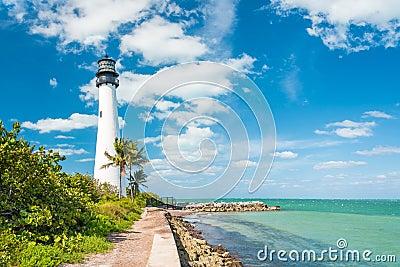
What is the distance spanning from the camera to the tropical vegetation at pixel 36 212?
771 cm

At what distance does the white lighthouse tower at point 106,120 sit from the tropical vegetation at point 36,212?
56.0ft

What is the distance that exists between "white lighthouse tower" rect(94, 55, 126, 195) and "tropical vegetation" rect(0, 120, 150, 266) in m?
17.1

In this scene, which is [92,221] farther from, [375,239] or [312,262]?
[375,239]

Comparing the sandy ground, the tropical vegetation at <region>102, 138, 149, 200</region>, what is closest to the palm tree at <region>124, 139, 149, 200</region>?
the tropical vegetation at <region>102, 138, 149, 200</region>

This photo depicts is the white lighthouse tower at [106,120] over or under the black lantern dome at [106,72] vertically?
under

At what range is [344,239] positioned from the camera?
22.0 m

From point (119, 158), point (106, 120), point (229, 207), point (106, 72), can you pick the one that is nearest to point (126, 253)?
point (119, 158)

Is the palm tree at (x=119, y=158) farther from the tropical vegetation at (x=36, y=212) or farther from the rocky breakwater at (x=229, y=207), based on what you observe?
the rocky breakwater at (x=229, y=207)

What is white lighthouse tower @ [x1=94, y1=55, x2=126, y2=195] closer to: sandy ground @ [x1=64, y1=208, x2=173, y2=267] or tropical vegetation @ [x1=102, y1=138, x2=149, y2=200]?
tropical vegetation @ [x1=102, y1=138, x2=149, y2=200]

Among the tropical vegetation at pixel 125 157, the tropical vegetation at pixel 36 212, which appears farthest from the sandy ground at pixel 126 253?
the tropical vegetation at pixel 125 157

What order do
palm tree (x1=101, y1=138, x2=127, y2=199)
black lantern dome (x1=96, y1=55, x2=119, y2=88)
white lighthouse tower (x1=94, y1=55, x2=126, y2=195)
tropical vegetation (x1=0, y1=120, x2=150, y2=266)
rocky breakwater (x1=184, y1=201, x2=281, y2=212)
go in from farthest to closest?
rocky breakwater (x1=184, y1=201, x2=281, y2=212)
black lantern dome (x1=96, y1=55, x2=119, y2=88)
white lighthouse tower (x1=94, y1=55, x2=126, y2=195)
palm tree (x1=101, y1=138, x2=127, y2=199)
tropical vegetation (x1=0, y1=120, x2=150, y2=266)

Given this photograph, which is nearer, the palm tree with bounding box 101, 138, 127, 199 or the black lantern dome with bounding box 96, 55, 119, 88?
the palm tree with bounding box 101, 138, 127, 199

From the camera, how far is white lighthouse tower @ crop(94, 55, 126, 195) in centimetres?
2766

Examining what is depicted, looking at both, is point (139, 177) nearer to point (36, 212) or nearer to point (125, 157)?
point (125, 157)
